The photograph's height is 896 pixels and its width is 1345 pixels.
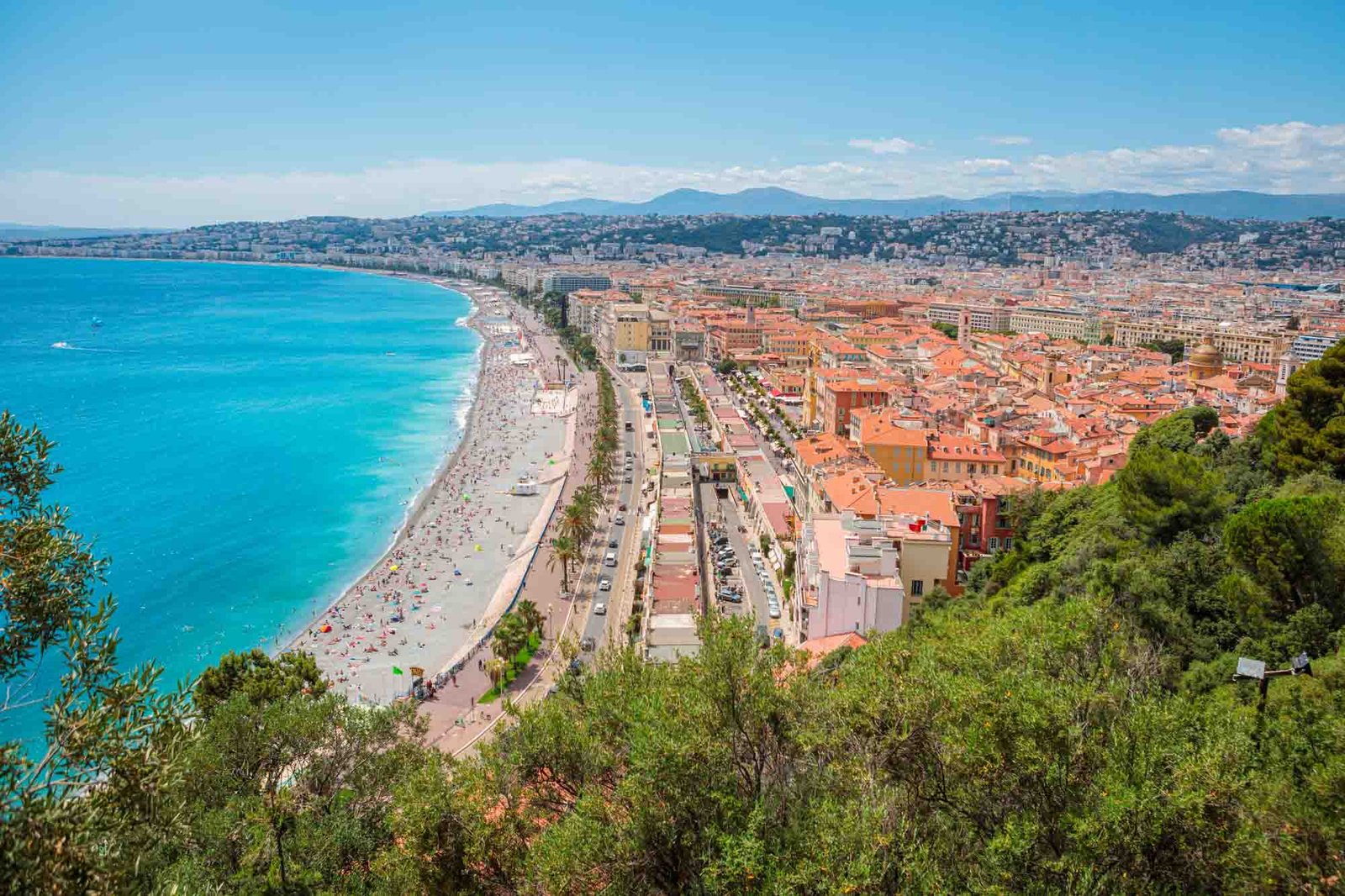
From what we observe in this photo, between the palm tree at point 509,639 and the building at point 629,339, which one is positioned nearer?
the palm tree at point 509,639

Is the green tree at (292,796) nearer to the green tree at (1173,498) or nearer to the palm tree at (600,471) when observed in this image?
the green tree at (1173,498)

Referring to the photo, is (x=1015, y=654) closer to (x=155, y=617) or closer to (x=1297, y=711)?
(x=1297, y=711)

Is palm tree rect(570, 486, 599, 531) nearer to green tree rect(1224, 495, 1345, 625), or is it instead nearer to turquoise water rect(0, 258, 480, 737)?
turquoise water rect(0, 258, 480, 737)

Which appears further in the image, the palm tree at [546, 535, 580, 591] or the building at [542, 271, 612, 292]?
the building at [542, 271, 612, 292]

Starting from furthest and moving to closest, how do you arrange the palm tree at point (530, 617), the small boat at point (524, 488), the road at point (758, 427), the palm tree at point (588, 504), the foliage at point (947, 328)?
the foliage at point (947, 328) < the small boat at point (524, 488) < the road at point (758, 427) < the palm tree at point (588, 504) < the palm tree at point (530, 617)

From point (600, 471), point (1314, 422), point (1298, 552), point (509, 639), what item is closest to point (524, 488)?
point (600, 471)

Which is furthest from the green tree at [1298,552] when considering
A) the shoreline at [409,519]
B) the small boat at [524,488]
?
the small boat at [524,488]

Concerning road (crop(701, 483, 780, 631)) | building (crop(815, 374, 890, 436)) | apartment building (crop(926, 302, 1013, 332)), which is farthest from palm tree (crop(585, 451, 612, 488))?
apartment building (crop(926, 302, 1013, 332))
